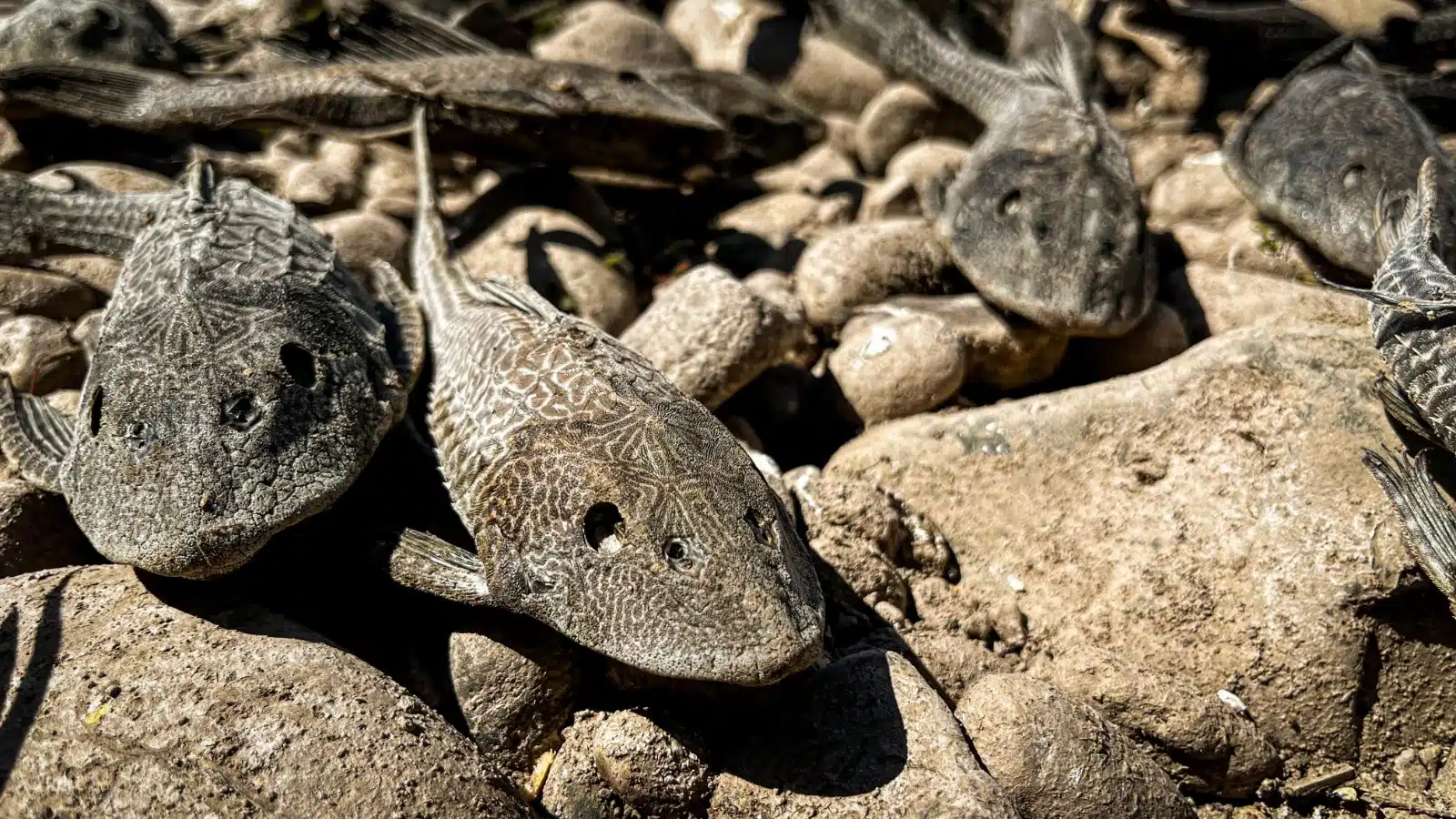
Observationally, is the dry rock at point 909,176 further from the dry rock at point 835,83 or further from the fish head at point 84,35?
the fish head at point 84,35

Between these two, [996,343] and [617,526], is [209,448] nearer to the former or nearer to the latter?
[617,526]

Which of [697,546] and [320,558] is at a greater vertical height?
[697,546]

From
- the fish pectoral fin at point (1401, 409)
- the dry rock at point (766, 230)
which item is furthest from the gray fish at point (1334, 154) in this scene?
the dry rock at point (766, 230)

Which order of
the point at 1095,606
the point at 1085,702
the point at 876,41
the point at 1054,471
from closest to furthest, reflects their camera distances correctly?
the point at 1085,702
the point at 1095,606
the point at 1054,471
the point at 876,41

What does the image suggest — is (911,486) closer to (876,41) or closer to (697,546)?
(697,546)

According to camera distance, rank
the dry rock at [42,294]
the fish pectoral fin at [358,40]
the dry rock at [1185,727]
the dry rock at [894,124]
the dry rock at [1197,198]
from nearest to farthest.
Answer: the dry rock at [1185,727], the dry rock at [42,294], the fish pectoral fin at [358,40], the dry rock at [1197,198], the dry rock at [894,124]

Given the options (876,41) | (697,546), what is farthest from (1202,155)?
(697,546)
